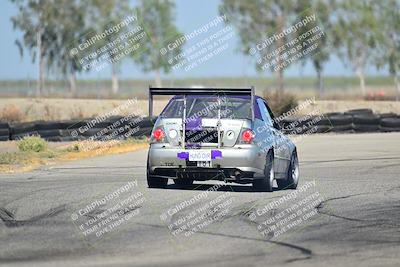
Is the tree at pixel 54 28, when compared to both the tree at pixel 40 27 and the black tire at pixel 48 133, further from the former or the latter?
the black tire at pixel 48 133

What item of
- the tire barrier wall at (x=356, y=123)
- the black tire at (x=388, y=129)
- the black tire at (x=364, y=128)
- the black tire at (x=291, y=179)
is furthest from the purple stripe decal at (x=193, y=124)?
the black tire at (x=388, y=129)

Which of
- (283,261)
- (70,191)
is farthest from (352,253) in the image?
(70,191)

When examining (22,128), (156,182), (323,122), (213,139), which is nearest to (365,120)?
(323,122)

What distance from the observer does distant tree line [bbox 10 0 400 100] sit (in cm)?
7481

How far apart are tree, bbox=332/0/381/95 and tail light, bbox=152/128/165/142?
208ft

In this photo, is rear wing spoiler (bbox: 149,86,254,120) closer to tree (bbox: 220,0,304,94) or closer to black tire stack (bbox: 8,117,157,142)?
black tire stack (bbox: 8,117,157,142)

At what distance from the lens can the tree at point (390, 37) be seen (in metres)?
80.1

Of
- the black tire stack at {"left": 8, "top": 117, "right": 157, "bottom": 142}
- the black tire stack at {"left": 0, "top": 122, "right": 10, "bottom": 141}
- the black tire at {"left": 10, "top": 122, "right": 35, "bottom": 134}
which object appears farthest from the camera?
the black tire at {"left": 10, "top": 122, "right": 35, "bottom": 134}

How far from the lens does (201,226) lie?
32.4 ft

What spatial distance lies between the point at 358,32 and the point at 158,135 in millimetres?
68072

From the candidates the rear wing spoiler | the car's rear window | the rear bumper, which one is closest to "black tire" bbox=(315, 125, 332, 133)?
the car's rear window

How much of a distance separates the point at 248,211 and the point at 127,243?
263cm

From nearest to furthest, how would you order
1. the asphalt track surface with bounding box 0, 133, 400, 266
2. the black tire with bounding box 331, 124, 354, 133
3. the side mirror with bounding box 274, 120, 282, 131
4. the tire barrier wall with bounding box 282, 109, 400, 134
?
the asphalt track surface with bounding box 0, 133, 400, 266 < the side mirror with bounding box 274, 120, 282, 131 < the tire barrier wall with bounding box 282, 109, 400, 134 < the black tire with bounding box 331, 124, 354, 133

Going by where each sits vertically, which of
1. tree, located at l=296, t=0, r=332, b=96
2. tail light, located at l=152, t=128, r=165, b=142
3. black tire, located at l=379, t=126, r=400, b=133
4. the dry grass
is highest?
tree, located at l=296, t=0, r=332, b=96
